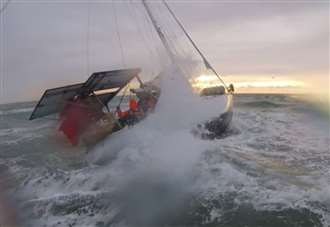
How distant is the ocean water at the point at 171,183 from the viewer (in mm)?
6156

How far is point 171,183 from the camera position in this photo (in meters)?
7.61

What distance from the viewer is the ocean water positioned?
6.16 m

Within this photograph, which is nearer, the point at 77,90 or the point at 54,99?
the point at 54,99

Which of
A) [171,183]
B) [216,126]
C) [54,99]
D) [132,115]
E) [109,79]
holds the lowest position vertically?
[171,183]

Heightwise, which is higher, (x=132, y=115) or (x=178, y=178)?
(x=132, y=115)

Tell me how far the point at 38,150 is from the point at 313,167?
11168 millimetres

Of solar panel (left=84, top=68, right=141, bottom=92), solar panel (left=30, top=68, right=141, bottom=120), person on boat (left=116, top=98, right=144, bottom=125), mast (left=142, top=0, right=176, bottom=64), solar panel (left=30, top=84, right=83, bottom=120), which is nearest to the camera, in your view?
solar panel (left=30, top=84, right=83, bottom=120)

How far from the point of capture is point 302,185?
23.8 ft

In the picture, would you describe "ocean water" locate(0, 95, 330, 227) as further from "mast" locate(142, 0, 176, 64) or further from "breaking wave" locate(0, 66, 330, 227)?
"mast" locate(142, 0, 176, 64)

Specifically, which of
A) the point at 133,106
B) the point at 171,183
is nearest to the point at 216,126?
the point at 133,106

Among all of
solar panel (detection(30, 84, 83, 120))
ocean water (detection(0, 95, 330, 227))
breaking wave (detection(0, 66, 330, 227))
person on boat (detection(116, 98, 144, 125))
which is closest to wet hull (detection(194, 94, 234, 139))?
breaking wave (detection(0, 66, 330, 227))

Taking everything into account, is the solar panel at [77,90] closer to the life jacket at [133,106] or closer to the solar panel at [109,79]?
the solar panel at [109,79]

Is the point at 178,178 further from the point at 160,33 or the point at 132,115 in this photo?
the point at 160,33

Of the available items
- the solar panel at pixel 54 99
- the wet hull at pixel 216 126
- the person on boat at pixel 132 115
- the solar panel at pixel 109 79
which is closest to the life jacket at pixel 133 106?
the person on boat at pixel 132 115
